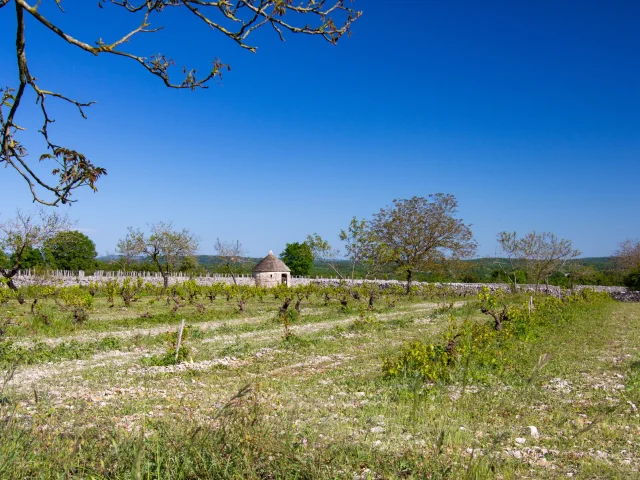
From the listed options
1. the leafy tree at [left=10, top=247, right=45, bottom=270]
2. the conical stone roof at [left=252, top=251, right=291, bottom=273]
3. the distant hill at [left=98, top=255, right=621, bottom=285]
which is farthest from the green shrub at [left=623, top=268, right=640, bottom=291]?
the leafy tree at [left=10, top=247, right=45, bottom=270]

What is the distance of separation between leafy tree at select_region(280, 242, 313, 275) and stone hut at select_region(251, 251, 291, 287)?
28.7 meters

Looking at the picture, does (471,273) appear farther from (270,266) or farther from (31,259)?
(31,259)

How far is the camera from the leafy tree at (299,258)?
81.0 metres

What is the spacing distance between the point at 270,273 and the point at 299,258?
31.4m

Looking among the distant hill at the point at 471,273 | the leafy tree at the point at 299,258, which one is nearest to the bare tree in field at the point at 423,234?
the distant hill at the point at 471,273

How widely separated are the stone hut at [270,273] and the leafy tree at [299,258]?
28692mm

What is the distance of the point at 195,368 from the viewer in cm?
1080

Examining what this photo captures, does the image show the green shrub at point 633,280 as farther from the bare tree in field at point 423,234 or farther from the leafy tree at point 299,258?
the leafy tree at point 299,258

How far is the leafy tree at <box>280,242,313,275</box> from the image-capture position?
81.0 metres

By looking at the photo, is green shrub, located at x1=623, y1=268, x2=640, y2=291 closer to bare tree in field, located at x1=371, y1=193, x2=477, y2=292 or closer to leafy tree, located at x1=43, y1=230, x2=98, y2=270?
bare tree in field, located at x1=371, y1=193, x2=477, y2=292

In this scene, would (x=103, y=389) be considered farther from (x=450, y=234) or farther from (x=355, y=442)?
(x=450, y=234)

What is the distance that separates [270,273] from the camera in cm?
5006

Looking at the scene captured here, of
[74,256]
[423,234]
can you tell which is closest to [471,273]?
[423,234]

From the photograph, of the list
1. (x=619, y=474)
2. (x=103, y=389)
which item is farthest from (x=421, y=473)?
(x=103, y=389)
